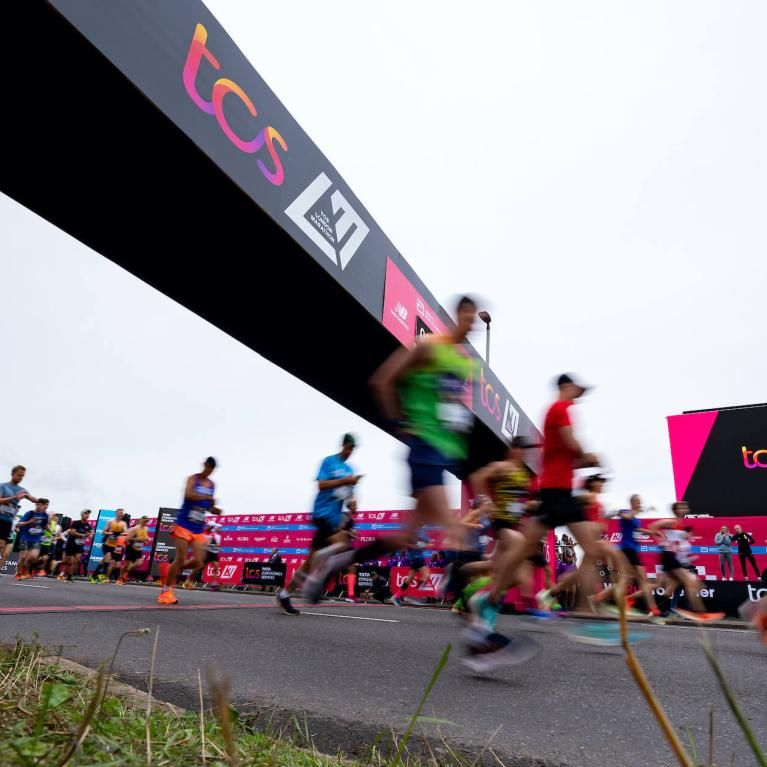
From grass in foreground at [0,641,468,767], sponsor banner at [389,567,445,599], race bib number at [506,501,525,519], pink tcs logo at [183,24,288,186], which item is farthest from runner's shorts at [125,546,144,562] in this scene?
grass in foreground at [0,641,468,767]

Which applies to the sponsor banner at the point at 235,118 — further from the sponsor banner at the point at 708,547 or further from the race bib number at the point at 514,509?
the sponsor banner at the point at 708,547

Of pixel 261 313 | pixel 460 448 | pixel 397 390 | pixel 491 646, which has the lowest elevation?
pixel 491 646

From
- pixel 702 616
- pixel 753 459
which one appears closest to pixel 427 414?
pixel 702 616

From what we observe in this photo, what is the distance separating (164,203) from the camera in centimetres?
560

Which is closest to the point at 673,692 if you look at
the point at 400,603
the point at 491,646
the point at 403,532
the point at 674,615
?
the point at 491,646

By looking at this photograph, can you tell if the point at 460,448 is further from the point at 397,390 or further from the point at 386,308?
the point at 386,308

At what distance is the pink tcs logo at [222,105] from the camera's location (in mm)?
4574

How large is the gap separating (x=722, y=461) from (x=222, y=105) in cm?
1834

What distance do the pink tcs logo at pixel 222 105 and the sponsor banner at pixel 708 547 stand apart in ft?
35.6

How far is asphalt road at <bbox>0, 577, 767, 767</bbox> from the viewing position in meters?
1.96

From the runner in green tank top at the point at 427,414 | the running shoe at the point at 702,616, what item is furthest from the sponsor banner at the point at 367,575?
the runner in green tank top at the point at 427,414

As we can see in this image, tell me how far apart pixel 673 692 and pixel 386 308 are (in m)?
5.50

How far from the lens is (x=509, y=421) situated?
13.3m

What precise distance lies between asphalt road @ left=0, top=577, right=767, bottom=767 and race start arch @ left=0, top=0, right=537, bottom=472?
3606 mm
